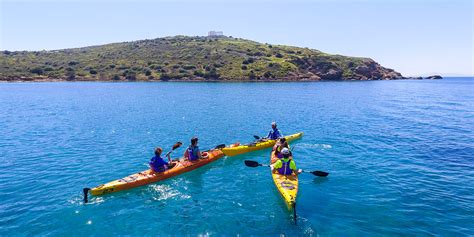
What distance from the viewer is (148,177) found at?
58.3 ft

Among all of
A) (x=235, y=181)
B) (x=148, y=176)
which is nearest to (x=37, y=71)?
(x=148, y=176)

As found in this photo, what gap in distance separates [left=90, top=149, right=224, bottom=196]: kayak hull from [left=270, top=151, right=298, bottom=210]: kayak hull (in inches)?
225

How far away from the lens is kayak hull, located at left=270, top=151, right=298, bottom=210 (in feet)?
47.4

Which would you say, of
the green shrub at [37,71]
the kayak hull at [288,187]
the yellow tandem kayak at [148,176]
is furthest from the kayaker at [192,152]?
the green shrub at [37,71]

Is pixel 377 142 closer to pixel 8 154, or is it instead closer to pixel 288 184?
pixel 288 184

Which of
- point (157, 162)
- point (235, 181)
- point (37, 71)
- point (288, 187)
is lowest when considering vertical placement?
point (235, 181)

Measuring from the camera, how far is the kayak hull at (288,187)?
14453 mm

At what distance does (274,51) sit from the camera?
14188 cm

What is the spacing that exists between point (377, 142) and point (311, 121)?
36.2 ft

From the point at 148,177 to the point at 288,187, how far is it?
773 centimetres

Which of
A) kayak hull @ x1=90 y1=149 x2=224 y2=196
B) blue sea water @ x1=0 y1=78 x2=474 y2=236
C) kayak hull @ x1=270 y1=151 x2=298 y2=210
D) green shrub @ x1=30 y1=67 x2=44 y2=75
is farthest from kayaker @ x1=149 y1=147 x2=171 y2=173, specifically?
green shrub @ x1=30 y1=67 x2=44 y2=75

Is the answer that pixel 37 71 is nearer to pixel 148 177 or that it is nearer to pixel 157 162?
pixel 157 162

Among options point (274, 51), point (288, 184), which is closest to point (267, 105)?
point (288, 184)

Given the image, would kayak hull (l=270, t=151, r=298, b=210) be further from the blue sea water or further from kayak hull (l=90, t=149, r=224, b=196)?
kayak hull (l=90, t=149, r=224, b=196)
